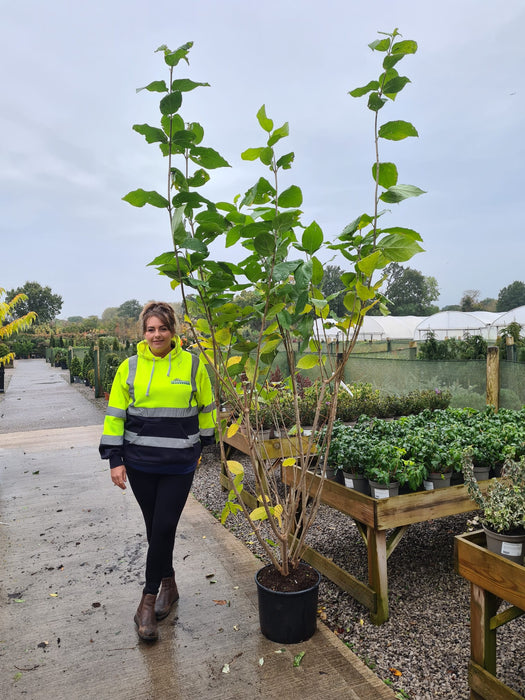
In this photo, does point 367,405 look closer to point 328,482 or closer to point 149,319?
point 328,482

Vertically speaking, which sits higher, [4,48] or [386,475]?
[4,48]

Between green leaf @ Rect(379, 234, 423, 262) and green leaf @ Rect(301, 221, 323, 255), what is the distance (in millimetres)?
270

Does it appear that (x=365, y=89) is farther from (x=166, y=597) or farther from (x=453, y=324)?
(x=453, y=324)

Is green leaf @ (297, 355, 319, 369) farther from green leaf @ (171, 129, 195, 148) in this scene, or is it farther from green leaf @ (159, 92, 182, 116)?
green leaf @ (159, 92, 182, 116)

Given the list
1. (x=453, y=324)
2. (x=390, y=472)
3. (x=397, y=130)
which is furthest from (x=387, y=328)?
(x=397, y=130)

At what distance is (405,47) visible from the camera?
192 centimetres

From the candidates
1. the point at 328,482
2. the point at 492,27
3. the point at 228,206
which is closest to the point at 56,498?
the point at 328,482

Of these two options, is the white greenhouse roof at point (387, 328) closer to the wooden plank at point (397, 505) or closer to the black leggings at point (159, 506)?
the wooden plank at point (397, 505)

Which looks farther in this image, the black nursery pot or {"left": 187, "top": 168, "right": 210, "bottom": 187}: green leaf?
the black nursery pot

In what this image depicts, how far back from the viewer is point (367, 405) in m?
6.70

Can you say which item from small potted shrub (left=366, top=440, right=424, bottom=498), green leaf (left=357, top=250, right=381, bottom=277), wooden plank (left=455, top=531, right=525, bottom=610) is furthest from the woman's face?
wooden plank (left=455, top=531, right=525, bottom=610)

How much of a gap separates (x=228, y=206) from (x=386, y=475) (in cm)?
164

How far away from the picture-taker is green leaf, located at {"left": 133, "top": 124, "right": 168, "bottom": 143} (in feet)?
6.42

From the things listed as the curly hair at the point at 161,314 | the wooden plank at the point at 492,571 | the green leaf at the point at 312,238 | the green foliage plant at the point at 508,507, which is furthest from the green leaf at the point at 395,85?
the wooden plank at the point at 492,571
